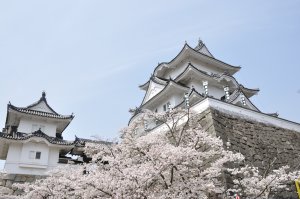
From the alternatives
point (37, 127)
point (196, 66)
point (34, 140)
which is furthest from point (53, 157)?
point (196, 66)

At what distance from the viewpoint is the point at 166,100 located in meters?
18.9

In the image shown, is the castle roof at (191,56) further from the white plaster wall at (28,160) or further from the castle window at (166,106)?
the white plaster wall at (28,160)

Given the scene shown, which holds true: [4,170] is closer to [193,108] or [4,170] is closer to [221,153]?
[193,108]

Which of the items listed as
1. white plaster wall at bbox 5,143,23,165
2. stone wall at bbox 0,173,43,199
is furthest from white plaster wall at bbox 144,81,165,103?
white plaster wall at bbox 5,143,23,165

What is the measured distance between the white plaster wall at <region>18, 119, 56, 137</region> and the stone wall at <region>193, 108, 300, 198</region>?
13.8 meters

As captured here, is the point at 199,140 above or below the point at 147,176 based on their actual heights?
above

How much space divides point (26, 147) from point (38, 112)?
10.4ft

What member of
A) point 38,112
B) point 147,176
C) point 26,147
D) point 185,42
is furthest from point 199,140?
point 38,112

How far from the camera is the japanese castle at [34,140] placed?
60.1ft

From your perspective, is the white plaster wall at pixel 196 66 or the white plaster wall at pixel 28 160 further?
the white plaster wall at pixel 196 66

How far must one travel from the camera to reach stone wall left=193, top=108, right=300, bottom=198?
1065cm

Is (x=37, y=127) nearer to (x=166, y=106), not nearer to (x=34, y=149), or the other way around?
(x=34, y=149)

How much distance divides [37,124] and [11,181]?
4684 millimetres

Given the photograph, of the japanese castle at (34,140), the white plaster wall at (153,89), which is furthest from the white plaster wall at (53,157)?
the white plaster wall at (153,89)
